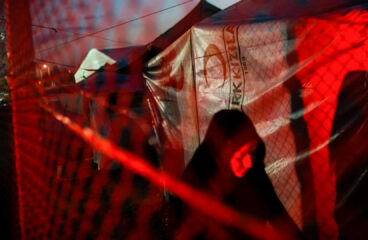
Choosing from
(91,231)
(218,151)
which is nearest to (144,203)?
(91,231)

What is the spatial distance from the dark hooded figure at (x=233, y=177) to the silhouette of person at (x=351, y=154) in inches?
19.0

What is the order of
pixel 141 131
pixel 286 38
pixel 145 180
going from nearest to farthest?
pixel 286 38 → pixel 145 180 → pixel 141 131

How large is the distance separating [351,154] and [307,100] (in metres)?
0.47

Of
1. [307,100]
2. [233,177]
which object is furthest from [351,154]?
[233,177]

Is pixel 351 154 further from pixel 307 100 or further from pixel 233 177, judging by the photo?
pixel 233 177

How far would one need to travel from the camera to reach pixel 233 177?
9.61ft

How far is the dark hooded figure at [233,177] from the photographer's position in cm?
245

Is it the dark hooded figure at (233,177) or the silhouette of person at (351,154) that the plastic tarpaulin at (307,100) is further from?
the dark hooded figure at (233,177)

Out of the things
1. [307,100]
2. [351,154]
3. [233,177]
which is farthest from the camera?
[233,177]

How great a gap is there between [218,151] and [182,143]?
69 cm

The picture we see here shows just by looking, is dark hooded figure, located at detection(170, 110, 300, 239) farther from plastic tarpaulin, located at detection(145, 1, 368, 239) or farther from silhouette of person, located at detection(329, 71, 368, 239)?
silhouette of person, located at detection(329, 71, 368, 239)

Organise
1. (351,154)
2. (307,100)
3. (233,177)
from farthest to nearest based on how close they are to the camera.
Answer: (233,177) → (307,100) → (351,154)

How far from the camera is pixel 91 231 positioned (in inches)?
146

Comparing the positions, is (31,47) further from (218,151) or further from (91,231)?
(91,231)
